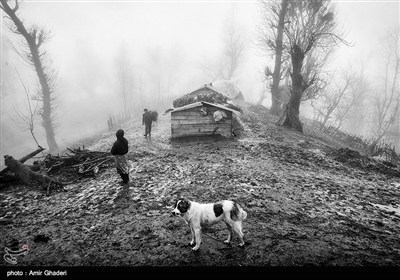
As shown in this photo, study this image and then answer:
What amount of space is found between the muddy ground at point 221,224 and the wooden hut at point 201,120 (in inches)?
117

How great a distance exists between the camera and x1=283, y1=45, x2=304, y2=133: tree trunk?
12953 mm

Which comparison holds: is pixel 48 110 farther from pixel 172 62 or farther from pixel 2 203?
pixel 172 62

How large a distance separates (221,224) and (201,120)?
8043mm

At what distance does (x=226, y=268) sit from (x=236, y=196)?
2.61 meters

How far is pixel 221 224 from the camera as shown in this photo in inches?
171

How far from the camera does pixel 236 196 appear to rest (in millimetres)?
5508

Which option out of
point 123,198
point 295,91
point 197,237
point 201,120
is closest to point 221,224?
point 197,237

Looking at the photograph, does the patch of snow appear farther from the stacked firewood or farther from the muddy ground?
the stacked firewood

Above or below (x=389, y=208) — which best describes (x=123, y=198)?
below

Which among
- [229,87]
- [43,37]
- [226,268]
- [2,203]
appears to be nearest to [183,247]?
[226,268]

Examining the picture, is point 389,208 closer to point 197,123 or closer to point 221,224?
point 221,224

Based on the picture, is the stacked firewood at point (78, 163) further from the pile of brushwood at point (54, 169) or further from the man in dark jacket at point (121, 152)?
the man in dark jacket at point (121, 152)

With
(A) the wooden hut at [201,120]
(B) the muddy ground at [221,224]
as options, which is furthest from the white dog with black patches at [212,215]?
(A) the wooden hut at [201,120]

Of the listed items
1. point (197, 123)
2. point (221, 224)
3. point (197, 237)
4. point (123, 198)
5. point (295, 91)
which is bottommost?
point (123, 198)
